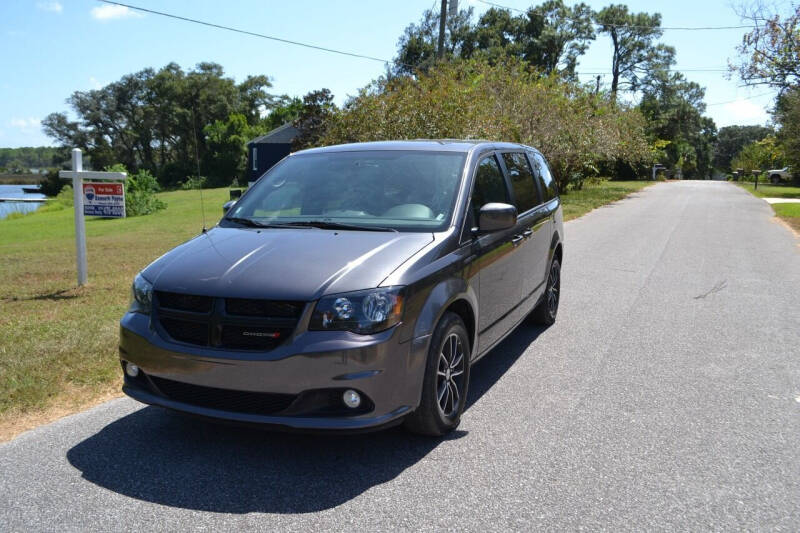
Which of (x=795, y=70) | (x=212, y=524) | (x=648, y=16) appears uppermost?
(x=648, y=16)

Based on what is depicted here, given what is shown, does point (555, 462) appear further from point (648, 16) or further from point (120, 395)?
point (648, 16)

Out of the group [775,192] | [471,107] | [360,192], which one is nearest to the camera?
[360,192]

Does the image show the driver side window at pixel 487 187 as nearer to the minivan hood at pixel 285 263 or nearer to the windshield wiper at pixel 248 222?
the minivan hood at pixel 285 263

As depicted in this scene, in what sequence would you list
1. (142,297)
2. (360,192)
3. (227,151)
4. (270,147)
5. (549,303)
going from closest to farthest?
(142,297), (360,192), (549,303), (270,147), (227,151)

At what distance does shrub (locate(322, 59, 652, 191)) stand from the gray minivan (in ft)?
45.8

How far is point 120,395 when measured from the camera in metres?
4.90

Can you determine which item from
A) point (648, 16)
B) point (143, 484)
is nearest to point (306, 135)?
point (143, 484)

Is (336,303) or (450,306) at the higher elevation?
(336,303)

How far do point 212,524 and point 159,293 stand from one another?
135 centimetres

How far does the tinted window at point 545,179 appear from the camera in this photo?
6.79 m

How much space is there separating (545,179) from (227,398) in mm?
4498

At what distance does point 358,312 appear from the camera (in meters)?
3.46

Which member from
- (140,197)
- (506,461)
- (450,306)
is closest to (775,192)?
(140,197)

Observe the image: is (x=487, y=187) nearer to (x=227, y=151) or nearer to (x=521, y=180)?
(x=521, y=180)
